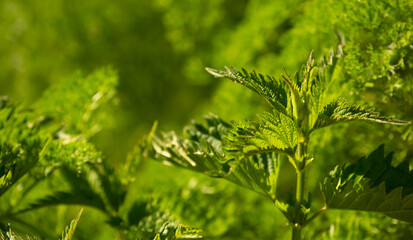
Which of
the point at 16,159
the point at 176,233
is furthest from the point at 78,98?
the point at 176,233

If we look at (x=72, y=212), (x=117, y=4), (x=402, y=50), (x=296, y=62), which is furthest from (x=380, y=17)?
(x=117, y=4)

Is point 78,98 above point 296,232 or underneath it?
above

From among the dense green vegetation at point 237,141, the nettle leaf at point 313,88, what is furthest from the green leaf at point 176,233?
the nettle leaf at point 313,88

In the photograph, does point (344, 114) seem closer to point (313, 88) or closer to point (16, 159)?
point (313, 88)

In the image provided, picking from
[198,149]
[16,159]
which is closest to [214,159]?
[198,149]

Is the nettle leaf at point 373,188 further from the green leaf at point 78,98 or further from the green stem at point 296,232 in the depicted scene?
the green leaf at point 78,98

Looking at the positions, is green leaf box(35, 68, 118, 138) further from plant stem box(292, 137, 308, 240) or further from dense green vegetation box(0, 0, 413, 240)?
plant stem box(292, 137, 308, 240)

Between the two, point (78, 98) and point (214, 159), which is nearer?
point (214, 159)
